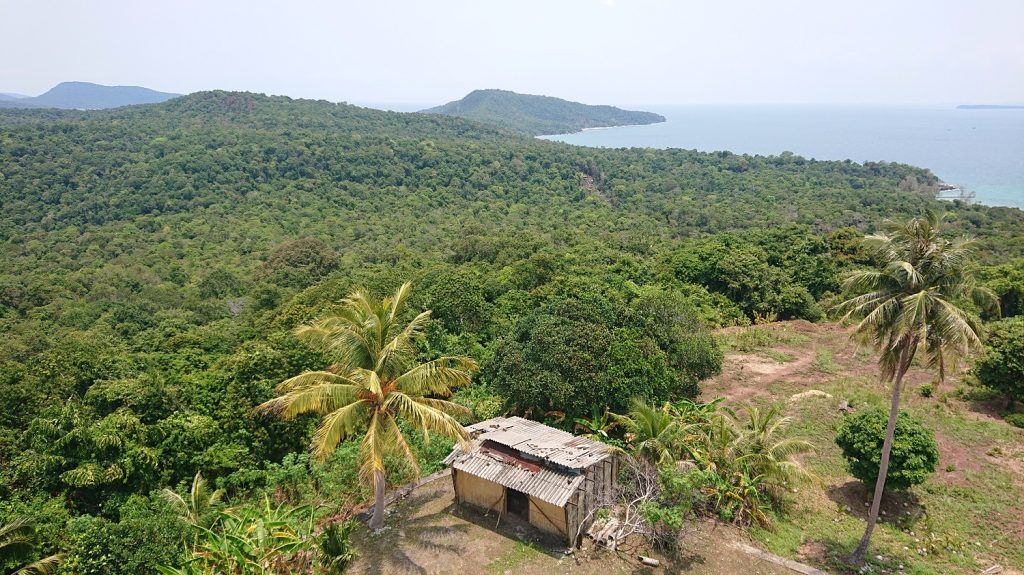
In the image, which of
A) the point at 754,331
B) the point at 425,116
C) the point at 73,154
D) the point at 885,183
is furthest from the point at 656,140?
the point at 754,331

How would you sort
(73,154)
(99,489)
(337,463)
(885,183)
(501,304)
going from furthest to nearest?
1. (885,183)
2. (73,154)
3. (501,304)
4. (337,463)
5. (99,489)

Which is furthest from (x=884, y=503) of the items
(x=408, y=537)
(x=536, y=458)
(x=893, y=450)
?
(x=408, y=537)

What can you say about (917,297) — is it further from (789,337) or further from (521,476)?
(789,337)

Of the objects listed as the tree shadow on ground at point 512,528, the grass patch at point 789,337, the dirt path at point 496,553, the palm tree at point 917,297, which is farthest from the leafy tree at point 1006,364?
the tree shadow on ground at point 512,528

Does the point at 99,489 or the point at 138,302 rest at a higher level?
the point at 99,489

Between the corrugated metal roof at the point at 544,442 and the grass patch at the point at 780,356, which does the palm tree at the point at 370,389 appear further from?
the grass patch at the point at 780,356

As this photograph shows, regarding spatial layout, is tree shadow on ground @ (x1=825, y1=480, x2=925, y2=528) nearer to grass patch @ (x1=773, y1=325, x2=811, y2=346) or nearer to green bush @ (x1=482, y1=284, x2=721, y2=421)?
green bush @ (x1=482, y1=284, x2=721, y2=421)

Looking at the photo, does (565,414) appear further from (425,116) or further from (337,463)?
(425,116)
